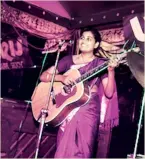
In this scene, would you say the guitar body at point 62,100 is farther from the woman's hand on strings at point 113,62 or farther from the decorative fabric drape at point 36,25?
the decorative fabric drape at point 36,25

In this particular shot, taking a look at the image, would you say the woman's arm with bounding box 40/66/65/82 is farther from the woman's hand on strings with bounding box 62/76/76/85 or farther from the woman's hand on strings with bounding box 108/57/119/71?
→ the woman's hand on strings with bounding box 108/57/119/71

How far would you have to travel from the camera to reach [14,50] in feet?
12.9

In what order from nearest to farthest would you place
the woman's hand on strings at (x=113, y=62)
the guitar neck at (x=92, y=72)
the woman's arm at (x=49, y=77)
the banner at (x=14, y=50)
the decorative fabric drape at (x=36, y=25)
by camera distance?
1. the woman's hand on strings at (x=113, y=62)
2. the guitar neck at (x=92, y=72)
3. the woman's arm at (x=49, y=77)
4. the decorative fabric drape at (x=36, y=25)
5. the banner at (x=14, y=50)

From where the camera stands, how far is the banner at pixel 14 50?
3917mm

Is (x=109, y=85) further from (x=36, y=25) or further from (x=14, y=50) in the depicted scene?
(x=14, y=50)

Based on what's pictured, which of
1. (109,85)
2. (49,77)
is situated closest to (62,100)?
(49,77)

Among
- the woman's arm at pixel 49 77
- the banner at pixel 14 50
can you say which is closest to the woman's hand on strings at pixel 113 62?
the woman's arm at pixel 49 77

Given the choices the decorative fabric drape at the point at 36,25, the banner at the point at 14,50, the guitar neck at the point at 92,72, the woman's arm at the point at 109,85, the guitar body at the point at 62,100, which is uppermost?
the decorative fabric drape at the point at 36,25

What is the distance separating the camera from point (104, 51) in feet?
11.9

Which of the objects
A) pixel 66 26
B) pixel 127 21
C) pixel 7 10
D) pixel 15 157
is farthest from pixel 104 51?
pixel 15 157

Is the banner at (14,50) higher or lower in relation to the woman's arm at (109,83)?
higher

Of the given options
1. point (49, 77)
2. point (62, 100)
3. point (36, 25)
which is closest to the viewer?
point (62, 100)

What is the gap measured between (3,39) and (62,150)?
157cm

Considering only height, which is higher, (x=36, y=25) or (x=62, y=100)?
(x=36, y=25)
